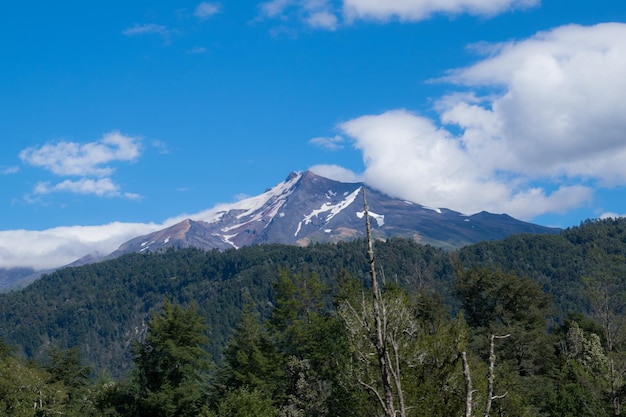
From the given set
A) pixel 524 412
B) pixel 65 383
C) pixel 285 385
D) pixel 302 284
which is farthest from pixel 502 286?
pixel 65 383

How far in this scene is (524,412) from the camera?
40.2 meters

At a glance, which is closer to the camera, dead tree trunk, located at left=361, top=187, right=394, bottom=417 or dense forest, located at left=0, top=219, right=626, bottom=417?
dead tree trunk, located at left=361, top=187, right=394, bottom=417

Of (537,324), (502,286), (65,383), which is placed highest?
(502,286)

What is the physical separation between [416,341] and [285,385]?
29.3m

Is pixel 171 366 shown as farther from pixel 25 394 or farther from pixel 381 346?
pixel 381 346

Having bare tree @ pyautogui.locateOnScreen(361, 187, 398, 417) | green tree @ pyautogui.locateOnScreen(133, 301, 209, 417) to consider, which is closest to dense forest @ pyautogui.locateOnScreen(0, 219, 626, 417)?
green tree @ pyautogui.locateOnScreen(133, 301, 209, 417)

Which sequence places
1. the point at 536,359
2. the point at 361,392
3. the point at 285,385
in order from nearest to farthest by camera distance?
the point at 361,392 < the point at 285,385 < the point at 536,359

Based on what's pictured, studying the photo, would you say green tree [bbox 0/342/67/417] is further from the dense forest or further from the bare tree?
the bare tree

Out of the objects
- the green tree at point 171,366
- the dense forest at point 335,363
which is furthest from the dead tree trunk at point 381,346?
the green tree at point 171,366

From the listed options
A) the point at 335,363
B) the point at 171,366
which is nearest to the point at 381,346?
the point at 335,363

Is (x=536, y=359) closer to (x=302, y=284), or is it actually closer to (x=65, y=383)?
(x=302, y=284)

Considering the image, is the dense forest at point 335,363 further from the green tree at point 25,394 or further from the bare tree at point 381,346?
the bare tree at point 381,346

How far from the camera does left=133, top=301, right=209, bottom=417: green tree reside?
59906 millimetres

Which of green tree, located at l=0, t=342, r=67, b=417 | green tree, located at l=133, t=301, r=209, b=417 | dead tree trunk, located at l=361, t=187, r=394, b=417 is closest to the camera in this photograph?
dead tree trunk, located at l=361, t=187, r=394, b=417
